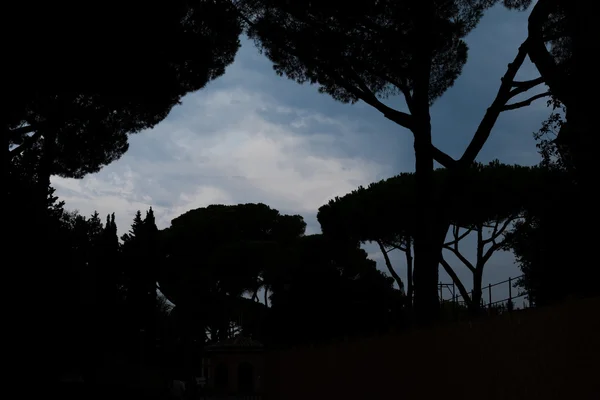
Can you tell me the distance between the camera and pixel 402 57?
49.0 ft

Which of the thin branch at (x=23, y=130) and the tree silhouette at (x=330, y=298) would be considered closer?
the thin branch at (x=23, y=130)

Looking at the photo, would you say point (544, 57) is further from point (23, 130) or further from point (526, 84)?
point (23, 130)

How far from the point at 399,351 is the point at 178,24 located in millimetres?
9494

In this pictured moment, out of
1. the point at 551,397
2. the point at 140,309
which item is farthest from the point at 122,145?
the point at 551,397

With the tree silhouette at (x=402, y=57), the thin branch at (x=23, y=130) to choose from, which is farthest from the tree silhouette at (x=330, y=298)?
the thin branch at (x=23, y=130)

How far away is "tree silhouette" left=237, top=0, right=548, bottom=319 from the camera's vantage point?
12.7 meters

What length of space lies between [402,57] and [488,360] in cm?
944

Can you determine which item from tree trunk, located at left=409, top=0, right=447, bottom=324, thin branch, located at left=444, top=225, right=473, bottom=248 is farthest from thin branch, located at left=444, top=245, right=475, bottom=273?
tree trunk, located at left=409, top=0, right=447, bottom=324

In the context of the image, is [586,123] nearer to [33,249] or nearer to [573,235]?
[573,235]

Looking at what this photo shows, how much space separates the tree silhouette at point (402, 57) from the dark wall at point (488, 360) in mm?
1840

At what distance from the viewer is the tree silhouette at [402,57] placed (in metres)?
12.7

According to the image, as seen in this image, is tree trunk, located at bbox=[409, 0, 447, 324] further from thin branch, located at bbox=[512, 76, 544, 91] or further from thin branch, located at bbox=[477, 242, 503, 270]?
thin branch, located at bbox=[477, 242, 503, 270]

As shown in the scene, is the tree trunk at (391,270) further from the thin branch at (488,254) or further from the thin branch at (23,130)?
the thin branch at (23,130)

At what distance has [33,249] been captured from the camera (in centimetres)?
1128
